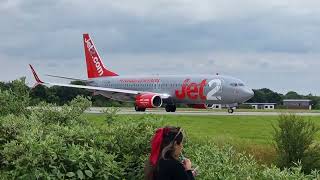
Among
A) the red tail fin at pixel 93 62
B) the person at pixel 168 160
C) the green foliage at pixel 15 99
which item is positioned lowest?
the person at pixel 168 160

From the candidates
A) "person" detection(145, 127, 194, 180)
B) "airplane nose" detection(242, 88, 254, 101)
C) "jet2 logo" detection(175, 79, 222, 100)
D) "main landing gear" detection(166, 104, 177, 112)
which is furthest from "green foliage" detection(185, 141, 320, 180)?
"main landing gear" detection(166, 104, 177, 112)

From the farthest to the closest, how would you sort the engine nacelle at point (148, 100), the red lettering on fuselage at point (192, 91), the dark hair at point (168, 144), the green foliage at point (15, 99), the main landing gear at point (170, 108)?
the main landing gear at point (170, 108), the engine nacelle at point (148, 100), the red lettering on fuselage at point (192, 91), the green foliage at point (15, 99), the dark hair at point (168, 144)

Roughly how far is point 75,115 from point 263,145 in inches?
342

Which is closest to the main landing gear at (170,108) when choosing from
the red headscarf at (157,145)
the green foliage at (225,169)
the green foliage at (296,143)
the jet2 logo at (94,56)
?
the jet2 logo at (94,56)

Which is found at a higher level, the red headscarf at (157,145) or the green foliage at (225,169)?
the red headscarf at (157,145)

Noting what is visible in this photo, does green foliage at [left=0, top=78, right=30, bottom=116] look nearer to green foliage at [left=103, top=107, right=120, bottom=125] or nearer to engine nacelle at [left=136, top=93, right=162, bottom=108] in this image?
green foliage at [left=103, top=107, right=120, bottom=125]

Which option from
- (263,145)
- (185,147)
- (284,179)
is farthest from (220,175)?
(263,145)

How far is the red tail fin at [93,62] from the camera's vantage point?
195ft

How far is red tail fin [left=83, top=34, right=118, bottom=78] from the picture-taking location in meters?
59.3

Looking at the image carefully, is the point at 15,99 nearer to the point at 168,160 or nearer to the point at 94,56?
the point at 168,160

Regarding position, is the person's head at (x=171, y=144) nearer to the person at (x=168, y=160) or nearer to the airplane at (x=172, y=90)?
the person at (x=168, y=160)

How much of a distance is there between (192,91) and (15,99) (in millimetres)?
36244

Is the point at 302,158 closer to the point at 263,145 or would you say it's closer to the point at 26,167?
the point at 263,145

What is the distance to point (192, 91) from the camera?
4681 centimetres
